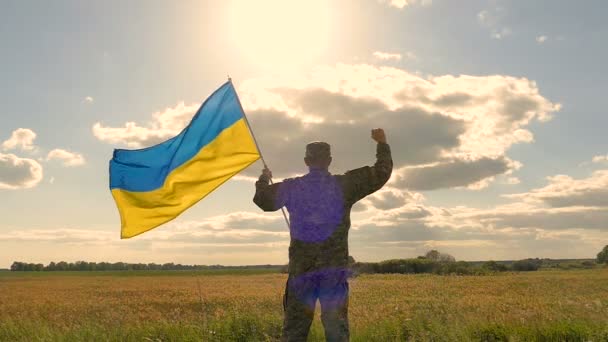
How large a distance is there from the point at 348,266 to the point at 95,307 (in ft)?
63.4

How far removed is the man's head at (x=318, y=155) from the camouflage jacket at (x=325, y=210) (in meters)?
0.06

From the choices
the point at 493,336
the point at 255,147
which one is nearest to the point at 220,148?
the point at 255,147

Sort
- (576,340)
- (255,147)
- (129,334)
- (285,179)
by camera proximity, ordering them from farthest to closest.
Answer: (129,334), (576,340), (255,147), (285,179)

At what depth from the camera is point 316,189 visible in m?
6.01

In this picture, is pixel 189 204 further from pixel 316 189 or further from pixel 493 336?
pixel 493 336

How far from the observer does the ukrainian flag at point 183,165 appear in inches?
304

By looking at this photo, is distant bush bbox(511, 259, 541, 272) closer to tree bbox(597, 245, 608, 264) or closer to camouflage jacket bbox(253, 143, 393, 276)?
tree bbox(597, 245, 608, 264)

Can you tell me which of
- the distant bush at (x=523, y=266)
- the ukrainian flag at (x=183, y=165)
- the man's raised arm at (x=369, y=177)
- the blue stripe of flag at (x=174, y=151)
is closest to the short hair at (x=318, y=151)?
the man's raised arm at (x=369, y=177)

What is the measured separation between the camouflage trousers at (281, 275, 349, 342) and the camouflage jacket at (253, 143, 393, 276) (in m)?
0.13

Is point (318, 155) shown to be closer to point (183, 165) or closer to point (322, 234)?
point (322, 234)

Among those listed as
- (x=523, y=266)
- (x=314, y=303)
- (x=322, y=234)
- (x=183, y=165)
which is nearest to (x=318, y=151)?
(x=322, y=234)

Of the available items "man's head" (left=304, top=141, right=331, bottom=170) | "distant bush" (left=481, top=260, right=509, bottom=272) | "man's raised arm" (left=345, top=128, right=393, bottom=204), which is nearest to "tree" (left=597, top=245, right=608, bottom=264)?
"distant bush" (left=481, top=260, right=509, bottom=272)

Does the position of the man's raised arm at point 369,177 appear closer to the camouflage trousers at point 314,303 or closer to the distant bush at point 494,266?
the camouflage trousers at point 314,303

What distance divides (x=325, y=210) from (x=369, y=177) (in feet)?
1.84
